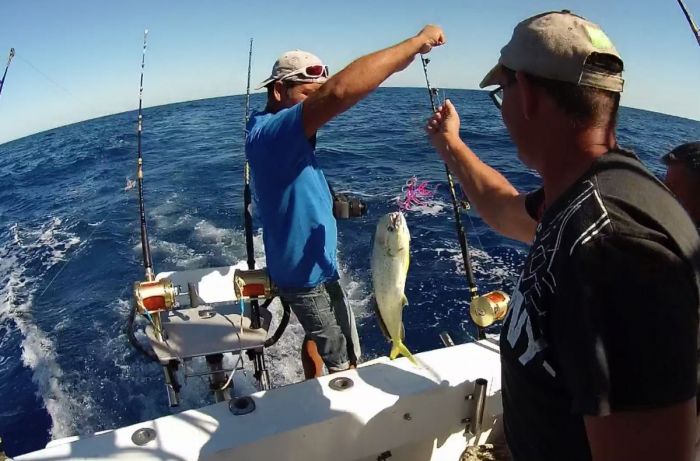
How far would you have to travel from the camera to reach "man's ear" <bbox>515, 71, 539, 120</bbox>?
109cm

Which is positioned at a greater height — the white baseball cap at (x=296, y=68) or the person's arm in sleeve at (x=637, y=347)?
the white baseball cap at (x=296, y=68)

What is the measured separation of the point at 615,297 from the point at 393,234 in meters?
1.26

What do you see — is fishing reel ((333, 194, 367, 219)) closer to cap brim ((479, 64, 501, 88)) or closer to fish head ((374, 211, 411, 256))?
fish head ((374, 211, 411, 256))

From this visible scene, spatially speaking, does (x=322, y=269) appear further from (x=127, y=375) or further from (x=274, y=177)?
(x=127, y=375)

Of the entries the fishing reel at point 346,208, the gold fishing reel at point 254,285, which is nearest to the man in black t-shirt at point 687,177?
the fishing reel at point 346,208

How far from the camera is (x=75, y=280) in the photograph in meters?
7.36

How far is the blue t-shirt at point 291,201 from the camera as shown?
93.7 inches

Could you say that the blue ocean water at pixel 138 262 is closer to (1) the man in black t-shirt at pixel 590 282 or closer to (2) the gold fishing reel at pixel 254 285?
(2) the gold fishing reel at pixel 254 285

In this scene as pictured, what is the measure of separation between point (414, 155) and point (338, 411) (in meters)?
11.1

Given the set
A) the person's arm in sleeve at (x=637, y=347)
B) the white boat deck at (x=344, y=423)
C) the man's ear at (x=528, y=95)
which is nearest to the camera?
the person's arm in sleeve at (x=637, y=347)

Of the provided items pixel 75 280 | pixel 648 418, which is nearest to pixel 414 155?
pixel 75 280

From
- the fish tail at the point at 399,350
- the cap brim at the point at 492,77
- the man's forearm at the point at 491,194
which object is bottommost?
the fish tail at the point at 399,350

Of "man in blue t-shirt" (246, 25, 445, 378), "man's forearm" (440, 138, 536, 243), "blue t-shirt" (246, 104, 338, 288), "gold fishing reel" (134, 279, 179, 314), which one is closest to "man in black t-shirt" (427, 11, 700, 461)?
"man's forearm" (440, 138, 536, 243)

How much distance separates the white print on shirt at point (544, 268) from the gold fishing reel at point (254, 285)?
1.95 metres
